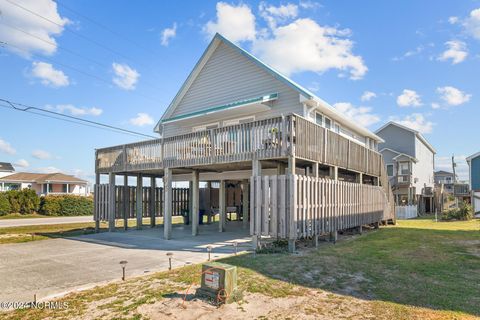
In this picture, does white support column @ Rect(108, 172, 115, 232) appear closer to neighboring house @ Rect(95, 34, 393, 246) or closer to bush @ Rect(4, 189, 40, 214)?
neighboring house @ Rect(95, 34, 393, 246)

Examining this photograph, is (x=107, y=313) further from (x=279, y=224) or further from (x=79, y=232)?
(x=79, y=232)

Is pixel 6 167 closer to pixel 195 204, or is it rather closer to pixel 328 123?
pixel 195 204

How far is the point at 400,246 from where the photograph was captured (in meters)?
10.5

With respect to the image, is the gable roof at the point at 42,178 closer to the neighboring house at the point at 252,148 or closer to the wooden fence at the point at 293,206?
the neighboring house at the point at 252,148

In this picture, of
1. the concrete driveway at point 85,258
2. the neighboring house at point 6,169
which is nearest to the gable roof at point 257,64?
the concrete driveway at point 85,258

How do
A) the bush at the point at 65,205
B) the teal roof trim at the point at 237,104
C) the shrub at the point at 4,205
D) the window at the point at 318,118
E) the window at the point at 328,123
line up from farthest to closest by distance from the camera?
the bush at the point at 65,205, the shrub at the point at 4,205, the window at the point at 328,123, the window at the point at 318,118, the teal roof trim at the point at 237,104

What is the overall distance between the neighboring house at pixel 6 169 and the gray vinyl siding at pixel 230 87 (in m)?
46.4

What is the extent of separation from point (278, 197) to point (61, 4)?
1249 cm

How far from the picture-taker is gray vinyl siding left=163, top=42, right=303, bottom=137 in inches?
539

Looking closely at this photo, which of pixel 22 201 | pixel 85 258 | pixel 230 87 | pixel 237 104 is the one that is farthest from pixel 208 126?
pixel 22 201

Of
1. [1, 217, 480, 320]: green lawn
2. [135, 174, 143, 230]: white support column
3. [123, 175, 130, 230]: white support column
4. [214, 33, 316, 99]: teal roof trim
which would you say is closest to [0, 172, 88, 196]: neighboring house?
[123, 175, 130, 230]: white support column

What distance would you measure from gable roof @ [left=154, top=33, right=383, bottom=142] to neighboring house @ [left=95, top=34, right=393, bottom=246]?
0.15ft

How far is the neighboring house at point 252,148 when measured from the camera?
31.0 feet

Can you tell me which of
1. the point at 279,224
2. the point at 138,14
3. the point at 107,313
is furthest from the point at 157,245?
the point at 138,14
